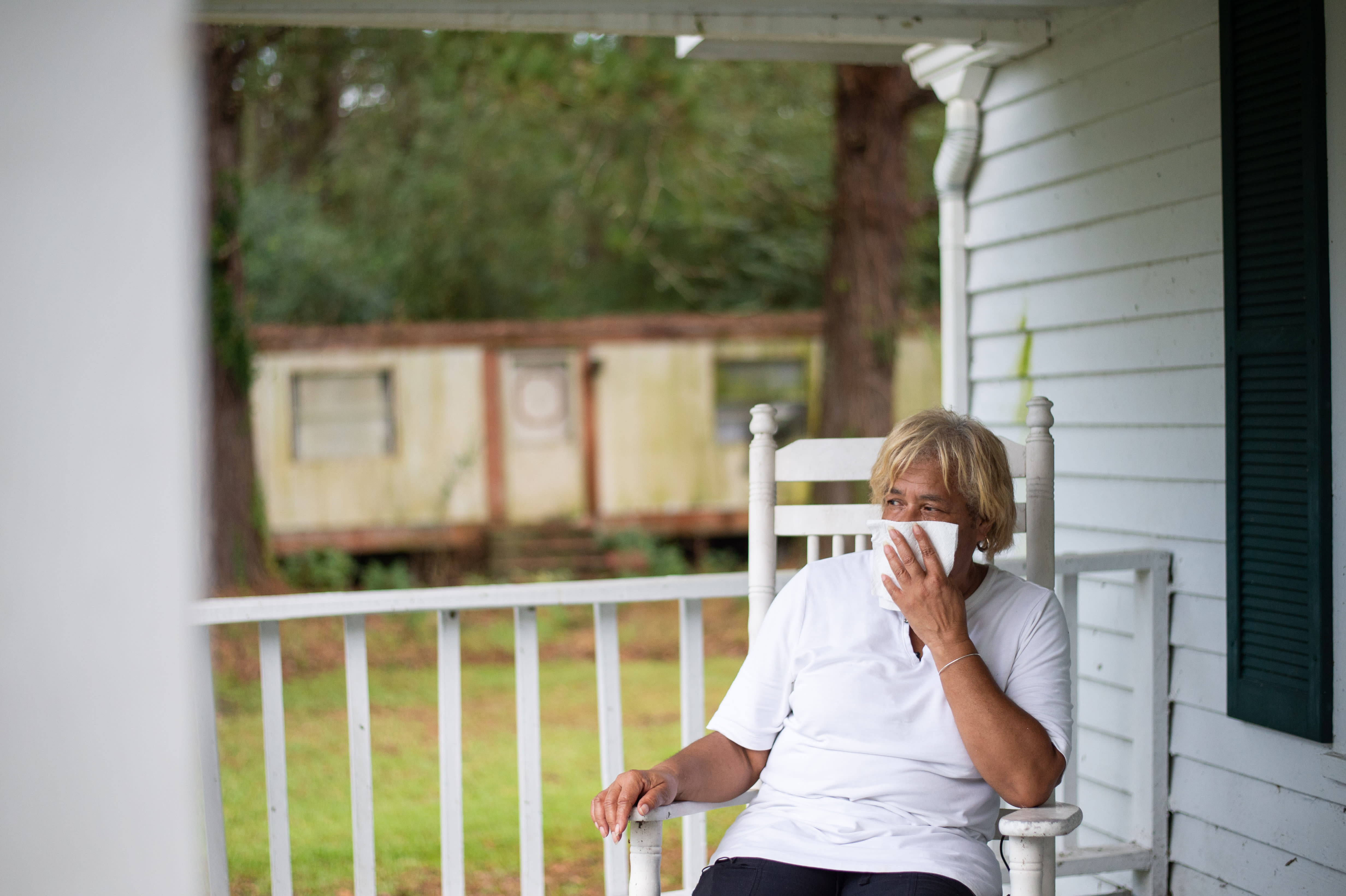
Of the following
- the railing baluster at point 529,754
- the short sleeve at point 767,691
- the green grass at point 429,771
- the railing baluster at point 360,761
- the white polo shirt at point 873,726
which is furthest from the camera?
the green grass at point 429,771

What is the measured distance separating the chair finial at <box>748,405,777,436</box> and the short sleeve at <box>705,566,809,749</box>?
1.52ft

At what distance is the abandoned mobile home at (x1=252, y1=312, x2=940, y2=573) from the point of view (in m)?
10.5

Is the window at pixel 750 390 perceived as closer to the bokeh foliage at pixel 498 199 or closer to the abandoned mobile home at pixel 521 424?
the abandoned mobile home at pixel 521 424

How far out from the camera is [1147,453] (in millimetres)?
2879

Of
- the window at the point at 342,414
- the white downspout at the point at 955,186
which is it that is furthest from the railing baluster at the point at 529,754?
the window at the point at 342,414

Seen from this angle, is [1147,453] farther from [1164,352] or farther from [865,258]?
[865,258]

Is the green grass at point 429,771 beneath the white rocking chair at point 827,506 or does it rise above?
beneath

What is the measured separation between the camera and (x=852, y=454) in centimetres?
232

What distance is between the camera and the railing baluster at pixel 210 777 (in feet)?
7.32

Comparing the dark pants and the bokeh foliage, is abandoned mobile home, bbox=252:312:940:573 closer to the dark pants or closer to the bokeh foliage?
the bokeh foliage

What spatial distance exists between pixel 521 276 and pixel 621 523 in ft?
15.4

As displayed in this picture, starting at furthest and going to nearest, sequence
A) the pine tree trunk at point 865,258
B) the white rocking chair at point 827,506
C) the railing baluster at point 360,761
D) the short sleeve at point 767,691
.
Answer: the pine tree trunk at point 865,258, the railing baluster at point 360,761, the white rocking chair at point 827,506, the short sleeve at point 767,691

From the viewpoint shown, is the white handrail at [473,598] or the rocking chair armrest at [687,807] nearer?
the rocking chair armrest at [687,807]

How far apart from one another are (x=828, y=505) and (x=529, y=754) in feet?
2.72
